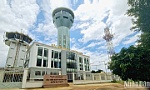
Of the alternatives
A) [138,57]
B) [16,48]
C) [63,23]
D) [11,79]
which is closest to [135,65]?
[138,57]

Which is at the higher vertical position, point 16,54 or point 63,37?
point 63,37

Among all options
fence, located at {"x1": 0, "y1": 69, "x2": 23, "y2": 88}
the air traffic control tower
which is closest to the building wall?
fence, located at {"x1": 0, "y1": 69, "x2": 23, "y2": 88}

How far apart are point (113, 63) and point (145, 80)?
418 centimetres

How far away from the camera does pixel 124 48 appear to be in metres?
14.1

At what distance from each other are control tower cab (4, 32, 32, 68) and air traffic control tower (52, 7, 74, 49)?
21.8 metres

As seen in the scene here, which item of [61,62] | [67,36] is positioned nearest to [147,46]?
[61,62]

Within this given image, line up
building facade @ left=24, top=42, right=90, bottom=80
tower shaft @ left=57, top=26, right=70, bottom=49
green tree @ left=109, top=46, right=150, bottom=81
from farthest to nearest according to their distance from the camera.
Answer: tower shaft @ left=57, top=26, right=70, bottom=49
building facade @ left=24, top=42, right=90, bottom=80
green tree @ left=109, top=46, right=150, bottom=81

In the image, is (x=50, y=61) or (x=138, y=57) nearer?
(x=138, y=57)

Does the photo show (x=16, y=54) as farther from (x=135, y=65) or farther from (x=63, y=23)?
(x=63, y=23)

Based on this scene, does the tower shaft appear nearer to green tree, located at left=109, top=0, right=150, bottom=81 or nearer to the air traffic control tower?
the air traffic control tower

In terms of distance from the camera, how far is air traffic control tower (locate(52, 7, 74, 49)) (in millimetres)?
53359

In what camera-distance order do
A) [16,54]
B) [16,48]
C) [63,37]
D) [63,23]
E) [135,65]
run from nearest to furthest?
[135,65]
[16,54]
[16,48]
[63,37]
[63,23]

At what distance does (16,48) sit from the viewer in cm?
3144

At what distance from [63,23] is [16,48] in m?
30.2
